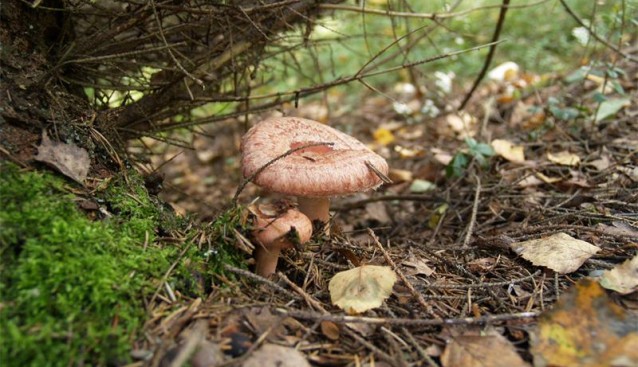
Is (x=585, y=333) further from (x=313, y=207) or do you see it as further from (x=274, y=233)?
(x=313, y=207)

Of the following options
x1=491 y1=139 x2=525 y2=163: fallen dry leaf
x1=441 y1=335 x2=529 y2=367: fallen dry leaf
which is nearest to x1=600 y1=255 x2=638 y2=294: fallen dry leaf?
x1=441 y1=335 x2=529 y2=367: fallen dry leaf

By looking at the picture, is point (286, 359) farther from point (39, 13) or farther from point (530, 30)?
point (530, 30)

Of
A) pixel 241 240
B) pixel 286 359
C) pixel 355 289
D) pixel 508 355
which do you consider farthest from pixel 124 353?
pixel 508 355

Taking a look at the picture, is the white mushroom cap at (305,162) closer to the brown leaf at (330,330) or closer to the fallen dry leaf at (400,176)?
the brown leaf at (330,330)

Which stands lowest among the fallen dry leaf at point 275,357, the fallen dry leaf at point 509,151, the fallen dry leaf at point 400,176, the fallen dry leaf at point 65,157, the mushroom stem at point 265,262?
the fallen dry leaf at point 400,176

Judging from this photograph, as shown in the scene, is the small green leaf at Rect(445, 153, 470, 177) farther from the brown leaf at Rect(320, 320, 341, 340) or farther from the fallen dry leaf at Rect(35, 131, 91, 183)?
the fallen dry leaf at Rect(35, 131, 91, 183)

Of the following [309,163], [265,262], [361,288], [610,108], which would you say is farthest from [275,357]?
[610,108]

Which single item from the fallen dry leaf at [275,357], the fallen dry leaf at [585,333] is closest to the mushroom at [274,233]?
the fallen dry leaf at [275,357]
